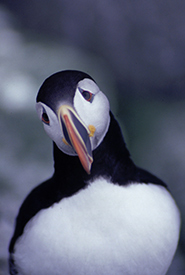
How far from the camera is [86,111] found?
89 centimetres

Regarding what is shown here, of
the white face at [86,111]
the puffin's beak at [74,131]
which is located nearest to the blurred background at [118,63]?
the white face at [86,111]

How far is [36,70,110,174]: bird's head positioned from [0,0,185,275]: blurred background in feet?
2.01

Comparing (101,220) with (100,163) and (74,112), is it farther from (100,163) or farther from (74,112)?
(74,112)

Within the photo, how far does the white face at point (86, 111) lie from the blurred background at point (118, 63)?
61 cm

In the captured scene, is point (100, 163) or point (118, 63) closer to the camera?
point (100, 163)

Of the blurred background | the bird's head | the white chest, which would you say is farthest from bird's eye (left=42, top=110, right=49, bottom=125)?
the blurred background

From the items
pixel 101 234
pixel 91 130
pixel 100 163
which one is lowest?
pixel 101 234

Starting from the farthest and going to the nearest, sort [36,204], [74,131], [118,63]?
[118,63]
[36,204]
[74,131]

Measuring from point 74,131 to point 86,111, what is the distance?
0.08 m

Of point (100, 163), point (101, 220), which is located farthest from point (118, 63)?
point (101, 220)

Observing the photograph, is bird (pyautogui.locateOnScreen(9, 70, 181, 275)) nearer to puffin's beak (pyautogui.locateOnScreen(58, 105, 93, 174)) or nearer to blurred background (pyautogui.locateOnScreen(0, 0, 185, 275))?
puffin's beak (pyautogui.locateOnScreen(58, 105, 93, 174))

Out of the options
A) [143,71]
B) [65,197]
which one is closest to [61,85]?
[65,197]

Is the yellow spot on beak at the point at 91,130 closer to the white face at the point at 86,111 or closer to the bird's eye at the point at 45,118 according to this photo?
the white face at the point at 86,111

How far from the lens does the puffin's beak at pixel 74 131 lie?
83cm
